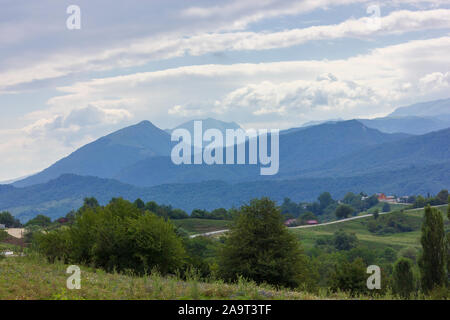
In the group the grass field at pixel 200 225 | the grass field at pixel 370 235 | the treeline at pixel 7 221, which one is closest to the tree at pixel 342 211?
the grass field at pixel 370 235

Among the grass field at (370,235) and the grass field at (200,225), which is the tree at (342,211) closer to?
the grass field at (370,235)

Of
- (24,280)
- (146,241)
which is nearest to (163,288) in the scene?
(24,280)

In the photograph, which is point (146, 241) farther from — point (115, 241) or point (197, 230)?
point (197, 230)

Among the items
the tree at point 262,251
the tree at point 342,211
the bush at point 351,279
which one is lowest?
the bush at point 351,279

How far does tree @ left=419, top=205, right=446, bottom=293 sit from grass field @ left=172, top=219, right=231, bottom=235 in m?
99.9

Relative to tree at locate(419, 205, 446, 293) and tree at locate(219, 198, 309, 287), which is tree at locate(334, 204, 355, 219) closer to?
tree at locate(419, 205, 446, 293)

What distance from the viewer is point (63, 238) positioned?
101ft

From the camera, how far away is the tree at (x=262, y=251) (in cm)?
2498

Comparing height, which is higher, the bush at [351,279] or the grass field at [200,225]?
the grass field at [200,225]

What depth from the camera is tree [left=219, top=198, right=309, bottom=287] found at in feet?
82.0

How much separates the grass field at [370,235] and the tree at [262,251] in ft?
266

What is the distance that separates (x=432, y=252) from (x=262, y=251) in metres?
13.4

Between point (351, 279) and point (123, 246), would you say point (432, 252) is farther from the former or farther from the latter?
point (123, 246)
